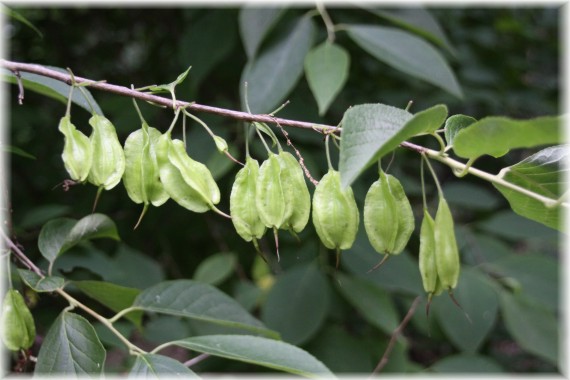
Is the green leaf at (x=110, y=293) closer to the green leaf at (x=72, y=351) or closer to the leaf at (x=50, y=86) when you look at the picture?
the green leaf at (x=72, y=351)

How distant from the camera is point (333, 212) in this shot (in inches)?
22.3

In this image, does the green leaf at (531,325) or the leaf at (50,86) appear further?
the green leaf at (531,325)

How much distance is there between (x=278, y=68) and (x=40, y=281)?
634mm

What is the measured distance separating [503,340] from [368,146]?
7.26ft

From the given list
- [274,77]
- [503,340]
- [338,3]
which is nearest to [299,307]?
[274,77]

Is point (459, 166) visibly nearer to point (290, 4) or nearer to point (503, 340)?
point (290, 4)

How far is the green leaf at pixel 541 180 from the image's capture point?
57cm

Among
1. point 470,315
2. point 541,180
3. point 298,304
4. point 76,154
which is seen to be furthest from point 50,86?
point 470,315

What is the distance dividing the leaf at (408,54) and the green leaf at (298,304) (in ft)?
1.44

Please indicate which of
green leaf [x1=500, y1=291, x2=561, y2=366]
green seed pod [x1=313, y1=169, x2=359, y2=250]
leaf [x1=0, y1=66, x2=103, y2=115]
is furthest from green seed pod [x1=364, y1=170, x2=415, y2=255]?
green leaf [x1=500, y1=291, x2=561, y2=366]

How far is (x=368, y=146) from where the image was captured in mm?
490

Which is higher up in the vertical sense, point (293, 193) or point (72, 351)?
point (293, 193)

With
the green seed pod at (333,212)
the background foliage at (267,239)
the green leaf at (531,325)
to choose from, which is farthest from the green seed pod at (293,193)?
the green leaf at (531,325)

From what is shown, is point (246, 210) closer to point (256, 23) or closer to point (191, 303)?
point (191, 303)
